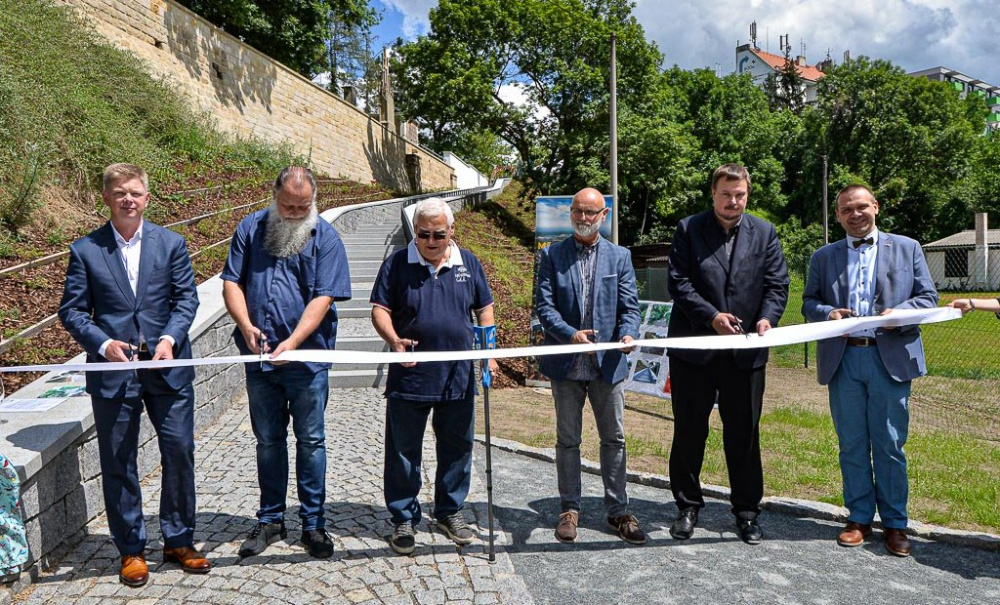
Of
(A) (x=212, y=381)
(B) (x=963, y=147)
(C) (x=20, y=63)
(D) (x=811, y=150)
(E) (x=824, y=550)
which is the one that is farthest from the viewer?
(D) (x=811, y=150)

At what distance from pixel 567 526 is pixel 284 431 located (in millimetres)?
1729

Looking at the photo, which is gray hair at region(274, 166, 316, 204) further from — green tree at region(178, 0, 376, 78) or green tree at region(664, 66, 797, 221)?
green tree at region(664, 66, 797, 221)

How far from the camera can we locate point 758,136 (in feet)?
144

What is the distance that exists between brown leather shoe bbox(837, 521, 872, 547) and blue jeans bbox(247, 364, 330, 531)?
9.75 feet

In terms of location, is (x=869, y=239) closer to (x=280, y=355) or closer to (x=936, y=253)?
(x=280, y=355)

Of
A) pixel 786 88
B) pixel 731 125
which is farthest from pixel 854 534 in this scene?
pixel 786 88

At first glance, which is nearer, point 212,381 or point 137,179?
point 137,179

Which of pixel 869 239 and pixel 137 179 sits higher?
pixel 137 179

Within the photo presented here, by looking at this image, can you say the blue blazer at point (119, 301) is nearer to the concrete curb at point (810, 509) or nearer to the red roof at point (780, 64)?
the concrete curb at point (810, 509)

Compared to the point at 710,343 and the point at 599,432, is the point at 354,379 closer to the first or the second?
the point at 599,432

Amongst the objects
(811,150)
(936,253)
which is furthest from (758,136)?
(936,253)

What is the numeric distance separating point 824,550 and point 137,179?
4223 mm

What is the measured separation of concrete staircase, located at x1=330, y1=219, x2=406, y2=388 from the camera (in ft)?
26.7

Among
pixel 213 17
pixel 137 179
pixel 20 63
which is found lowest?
pixel 137 179
